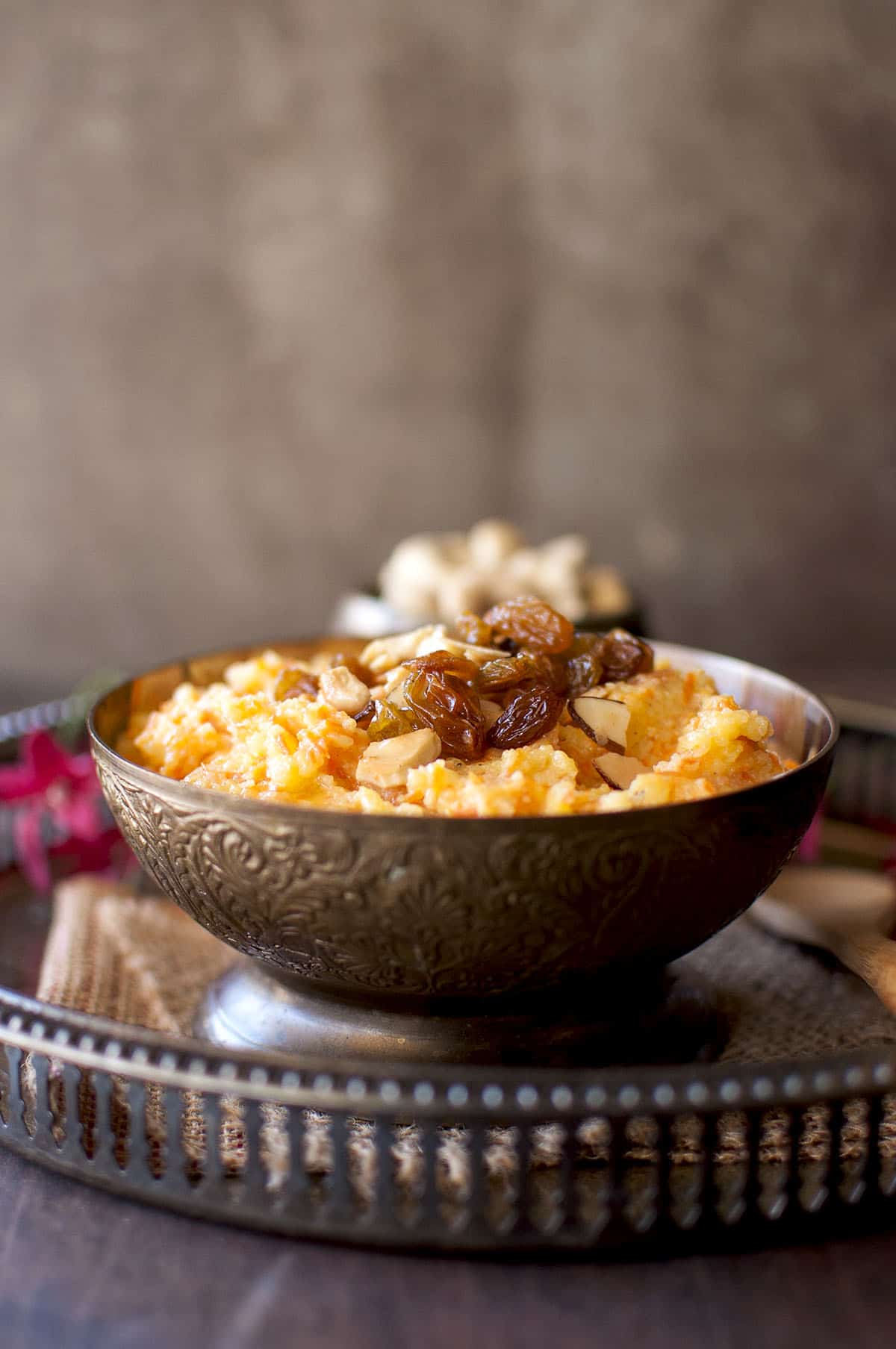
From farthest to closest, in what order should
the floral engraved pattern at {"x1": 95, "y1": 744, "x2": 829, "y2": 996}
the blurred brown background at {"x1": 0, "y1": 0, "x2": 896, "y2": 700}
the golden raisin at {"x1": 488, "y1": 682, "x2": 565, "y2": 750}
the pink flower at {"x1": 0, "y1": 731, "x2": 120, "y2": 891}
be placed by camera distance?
the blurred brown background at {"x1": 0, "y1": 0, "x2": 896, "y2": 700}
the pink flower at {"x1": 0, "y1": 731, "x2": 120, "y2": 891}
the golden raisin at {"x1": 488, "y1": 682, "x2": 565, "y2": 750}
the floral engraved pattern at {"x1": 95, "y1": 744, "x2": 829, "y2": 996}

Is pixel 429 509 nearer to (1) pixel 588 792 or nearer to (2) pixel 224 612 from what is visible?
(2) pixel 224 612

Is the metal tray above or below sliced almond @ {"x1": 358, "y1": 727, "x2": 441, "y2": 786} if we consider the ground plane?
below

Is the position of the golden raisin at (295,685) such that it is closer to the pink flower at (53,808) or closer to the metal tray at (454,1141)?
the metal tray at (454,1141)

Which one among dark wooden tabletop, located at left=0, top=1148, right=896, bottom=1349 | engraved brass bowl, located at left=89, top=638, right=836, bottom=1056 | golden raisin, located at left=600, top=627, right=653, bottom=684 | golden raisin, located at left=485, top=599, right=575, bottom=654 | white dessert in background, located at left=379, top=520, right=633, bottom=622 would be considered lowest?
dark wooden tabletop, located at left=0, top=1148, right=896, bottom=1349

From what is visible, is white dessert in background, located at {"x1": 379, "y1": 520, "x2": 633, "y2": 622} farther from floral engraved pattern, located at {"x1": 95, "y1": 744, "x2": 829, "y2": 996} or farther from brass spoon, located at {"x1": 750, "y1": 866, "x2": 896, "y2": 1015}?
floral engraved pattern, located at {"x1": 95, "y1": 744, "x2": 829, "y2": 996}

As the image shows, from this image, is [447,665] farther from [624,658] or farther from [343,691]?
[624,658]

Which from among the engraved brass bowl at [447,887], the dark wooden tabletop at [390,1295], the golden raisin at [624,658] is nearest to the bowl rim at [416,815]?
the engraved brass bowl at [447,887]

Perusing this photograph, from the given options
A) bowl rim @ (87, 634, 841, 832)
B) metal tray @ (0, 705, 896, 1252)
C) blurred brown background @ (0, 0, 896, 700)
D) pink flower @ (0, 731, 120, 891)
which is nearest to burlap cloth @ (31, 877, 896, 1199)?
metal tray @ (0, 705, 896, 1252)

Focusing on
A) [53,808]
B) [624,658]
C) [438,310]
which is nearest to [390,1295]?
[624,658]
